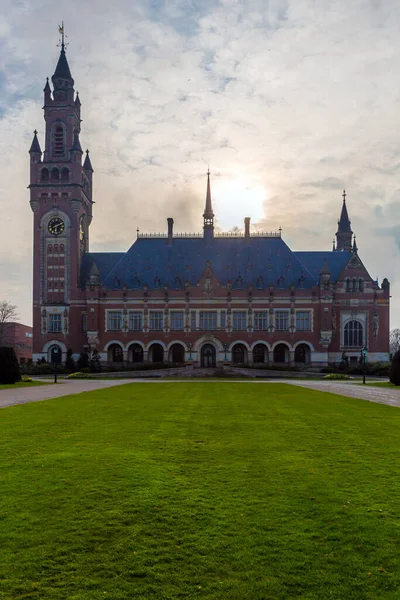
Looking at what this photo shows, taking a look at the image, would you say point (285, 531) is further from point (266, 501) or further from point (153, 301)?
point (153, 301)

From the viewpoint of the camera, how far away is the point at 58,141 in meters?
→ 79.9

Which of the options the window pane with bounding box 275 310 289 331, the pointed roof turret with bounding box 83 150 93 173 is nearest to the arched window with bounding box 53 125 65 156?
the pointed roof turret with bounding box 83 150 93 173

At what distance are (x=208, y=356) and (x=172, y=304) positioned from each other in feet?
31.4

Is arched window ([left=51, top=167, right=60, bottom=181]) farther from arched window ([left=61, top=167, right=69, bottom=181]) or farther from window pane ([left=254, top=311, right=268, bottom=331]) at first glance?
window pane ([left=254, top=311, right=268, bottom=331])

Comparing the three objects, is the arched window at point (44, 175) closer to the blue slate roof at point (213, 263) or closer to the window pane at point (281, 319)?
the blue slate roof at point (213, 263)

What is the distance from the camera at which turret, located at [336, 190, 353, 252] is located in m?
92.0

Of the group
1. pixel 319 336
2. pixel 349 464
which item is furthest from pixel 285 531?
pixel 319 336

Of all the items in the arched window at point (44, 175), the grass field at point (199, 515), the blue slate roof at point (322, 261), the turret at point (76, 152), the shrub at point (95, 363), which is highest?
the turret at point (76, 152)

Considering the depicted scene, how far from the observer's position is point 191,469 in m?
9.87

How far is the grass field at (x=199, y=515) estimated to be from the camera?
570 centimetres

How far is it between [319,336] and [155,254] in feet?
93.4

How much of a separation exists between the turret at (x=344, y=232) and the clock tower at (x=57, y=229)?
45.6 meters

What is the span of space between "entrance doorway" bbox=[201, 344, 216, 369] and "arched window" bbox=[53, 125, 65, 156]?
37.1 m

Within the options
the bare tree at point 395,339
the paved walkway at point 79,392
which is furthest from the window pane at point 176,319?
the bare tree at point 395,339
